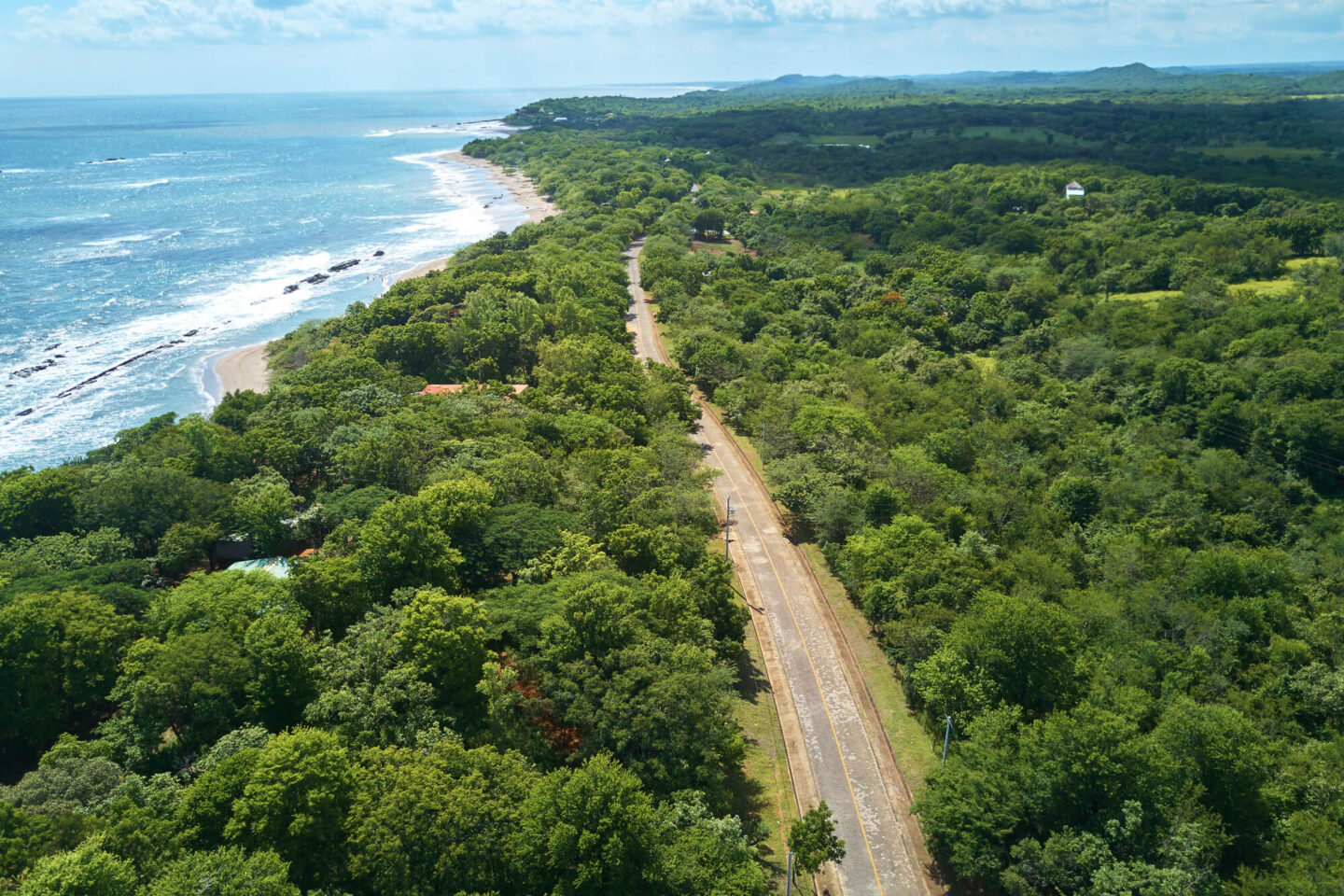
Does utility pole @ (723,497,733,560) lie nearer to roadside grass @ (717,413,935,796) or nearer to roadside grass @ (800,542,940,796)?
roadside grass @ (717,413,935,796)

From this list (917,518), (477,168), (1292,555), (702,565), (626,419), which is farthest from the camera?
(477,168)

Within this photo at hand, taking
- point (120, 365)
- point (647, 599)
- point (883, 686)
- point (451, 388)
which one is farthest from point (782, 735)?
point (120, 365)

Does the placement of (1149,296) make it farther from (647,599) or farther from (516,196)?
(516,196)

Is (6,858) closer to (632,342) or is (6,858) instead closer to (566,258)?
(632,342)

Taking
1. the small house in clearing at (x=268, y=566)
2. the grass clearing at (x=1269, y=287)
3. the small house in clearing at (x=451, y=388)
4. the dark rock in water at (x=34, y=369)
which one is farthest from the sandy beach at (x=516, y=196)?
the grass clearing at (x=1269, y=287)

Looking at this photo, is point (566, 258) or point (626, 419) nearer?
point (626, 419)

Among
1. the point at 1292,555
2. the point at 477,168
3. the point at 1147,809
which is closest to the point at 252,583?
the point at 1147,809

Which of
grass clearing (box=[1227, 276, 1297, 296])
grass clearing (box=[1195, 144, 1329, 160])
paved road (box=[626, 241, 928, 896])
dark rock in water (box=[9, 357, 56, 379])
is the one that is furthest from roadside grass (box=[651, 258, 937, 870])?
grass clearing (box=[1195, 144, 1329, 160])
